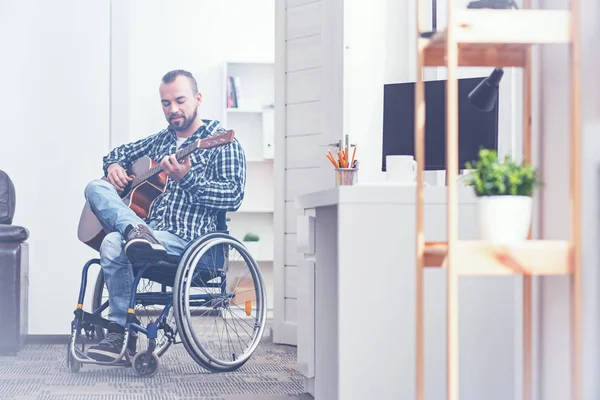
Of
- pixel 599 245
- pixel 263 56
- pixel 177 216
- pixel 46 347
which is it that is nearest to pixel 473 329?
pixel 599 245

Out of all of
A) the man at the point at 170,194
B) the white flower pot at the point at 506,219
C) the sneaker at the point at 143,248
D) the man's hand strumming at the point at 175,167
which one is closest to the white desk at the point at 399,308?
the white flower pot at the point at 506,219

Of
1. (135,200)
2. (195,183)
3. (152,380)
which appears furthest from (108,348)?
(195,183)

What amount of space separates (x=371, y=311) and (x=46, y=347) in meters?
3.04

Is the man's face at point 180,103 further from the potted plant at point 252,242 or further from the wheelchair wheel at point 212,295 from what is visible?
the potted plant at point 252,242

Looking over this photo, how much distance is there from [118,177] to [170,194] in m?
0.34

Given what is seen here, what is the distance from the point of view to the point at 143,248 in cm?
431

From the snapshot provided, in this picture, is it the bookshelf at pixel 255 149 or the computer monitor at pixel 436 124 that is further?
the bookshelf at pixel 255 149

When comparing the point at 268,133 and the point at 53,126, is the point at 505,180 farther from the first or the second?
the point at 268,133

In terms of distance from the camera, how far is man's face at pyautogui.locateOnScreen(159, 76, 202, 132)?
5031 millimetres

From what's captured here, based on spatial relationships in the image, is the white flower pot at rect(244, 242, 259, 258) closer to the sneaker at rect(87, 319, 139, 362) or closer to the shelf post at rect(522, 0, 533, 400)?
the sneaker at rect(87, 319, 139, 362)

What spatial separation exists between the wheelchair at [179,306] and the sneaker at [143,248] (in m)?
0.04

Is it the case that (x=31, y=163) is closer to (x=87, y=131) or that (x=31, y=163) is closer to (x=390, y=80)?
(x=87, y=131)

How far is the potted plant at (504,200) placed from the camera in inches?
61.7

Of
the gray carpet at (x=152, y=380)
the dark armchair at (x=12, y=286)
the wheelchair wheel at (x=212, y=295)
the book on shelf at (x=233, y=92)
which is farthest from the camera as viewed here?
the book on shelf at (x=233, y=92)
